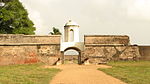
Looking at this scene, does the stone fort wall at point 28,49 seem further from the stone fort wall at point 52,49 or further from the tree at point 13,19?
the tree at point 13,19

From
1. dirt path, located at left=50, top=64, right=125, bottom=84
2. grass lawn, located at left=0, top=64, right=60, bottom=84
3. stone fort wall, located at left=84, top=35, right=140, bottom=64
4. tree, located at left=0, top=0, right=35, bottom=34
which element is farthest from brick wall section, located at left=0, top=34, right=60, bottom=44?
dirt path, located at left=50, top=64, right=125, bottom=84

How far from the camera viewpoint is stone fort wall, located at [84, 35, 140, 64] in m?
24.5

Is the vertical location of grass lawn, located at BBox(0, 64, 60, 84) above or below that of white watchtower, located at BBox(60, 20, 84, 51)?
below

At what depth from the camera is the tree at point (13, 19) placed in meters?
28.7

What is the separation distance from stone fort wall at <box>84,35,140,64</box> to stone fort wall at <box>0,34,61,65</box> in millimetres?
2911

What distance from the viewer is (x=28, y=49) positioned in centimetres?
2381

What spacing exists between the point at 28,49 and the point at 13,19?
6687 mm

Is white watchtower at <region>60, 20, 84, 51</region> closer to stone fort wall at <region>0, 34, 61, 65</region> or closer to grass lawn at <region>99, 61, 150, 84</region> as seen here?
stone fort wall at <region>0, 34, 61, 65</region>

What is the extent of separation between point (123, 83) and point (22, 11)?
22.7 meters

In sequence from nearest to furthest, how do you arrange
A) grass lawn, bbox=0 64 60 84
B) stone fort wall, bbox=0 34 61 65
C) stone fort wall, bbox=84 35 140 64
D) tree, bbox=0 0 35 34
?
1. grass lawn, bbox=0 64 60 84
2. stone fort wall, bbox=0 34 61 65
3. stone fort wall, bbox=84 35 140 64
4. tree, bbox=0 0 35 34

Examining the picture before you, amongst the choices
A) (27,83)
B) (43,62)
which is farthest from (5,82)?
(43,62)

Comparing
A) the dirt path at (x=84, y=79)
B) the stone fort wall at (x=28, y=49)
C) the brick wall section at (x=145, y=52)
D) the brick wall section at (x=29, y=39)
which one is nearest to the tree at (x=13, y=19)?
the brick wall section at (x=29, y=39)

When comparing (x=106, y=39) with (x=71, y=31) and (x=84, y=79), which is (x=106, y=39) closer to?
(x=71, y=31)

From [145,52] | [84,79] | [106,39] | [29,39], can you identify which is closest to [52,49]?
[29,39]
